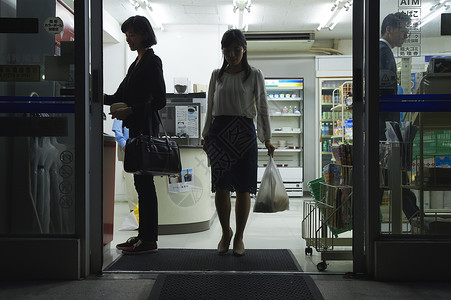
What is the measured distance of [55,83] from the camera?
99.0 inches

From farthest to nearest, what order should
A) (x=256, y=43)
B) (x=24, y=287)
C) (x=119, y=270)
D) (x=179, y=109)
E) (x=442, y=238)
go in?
(x=256, y=43) < (x=179, y=109) < (x=119, y=270) < (x=442, y=238) < (x=24, y=287)

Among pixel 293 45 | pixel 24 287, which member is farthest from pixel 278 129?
pixel 24 287

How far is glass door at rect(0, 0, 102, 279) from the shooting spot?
248 cm

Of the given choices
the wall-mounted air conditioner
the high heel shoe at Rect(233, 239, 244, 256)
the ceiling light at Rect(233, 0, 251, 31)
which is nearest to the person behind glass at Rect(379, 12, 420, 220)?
the high heel shoe at Rect(233, 239, 244, 256)

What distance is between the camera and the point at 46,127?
8.21 ft

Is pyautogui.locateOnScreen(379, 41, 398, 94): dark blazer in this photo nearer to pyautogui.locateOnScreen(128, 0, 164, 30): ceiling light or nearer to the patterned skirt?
the patterned skirt

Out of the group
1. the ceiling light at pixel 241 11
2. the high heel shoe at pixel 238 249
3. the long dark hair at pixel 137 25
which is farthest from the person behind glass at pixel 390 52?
the ceiling light at pixel 241 11

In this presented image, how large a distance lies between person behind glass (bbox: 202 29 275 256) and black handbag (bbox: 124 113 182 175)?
0.34m

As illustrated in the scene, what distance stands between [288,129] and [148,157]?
626 centimetres

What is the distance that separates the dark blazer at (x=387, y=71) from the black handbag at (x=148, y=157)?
52.0 inches

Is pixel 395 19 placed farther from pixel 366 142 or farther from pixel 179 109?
pixel 179 109

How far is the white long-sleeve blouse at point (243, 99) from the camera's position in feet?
9.95

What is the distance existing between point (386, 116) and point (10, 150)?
2.03 metres

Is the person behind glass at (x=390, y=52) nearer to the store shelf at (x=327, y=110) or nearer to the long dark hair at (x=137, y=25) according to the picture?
the long dark hair at (x=137, y=25)
